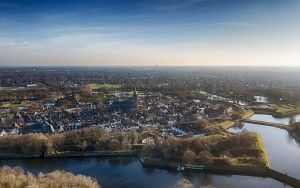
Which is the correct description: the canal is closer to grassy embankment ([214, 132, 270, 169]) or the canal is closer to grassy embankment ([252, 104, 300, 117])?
grassy embankment ([214, 132, 270, 169])

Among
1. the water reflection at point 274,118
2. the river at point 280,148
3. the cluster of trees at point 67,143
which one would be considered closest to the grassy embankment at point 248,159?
the river at point 280,148

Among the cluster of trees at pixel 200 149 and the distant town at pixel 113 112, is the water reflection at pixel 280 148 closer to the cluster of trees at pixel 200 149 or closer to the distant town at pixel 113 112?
the cluster of trees at pixel 200 149

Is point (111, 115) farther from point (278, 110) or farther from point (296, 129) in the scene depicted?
point (278, 110)

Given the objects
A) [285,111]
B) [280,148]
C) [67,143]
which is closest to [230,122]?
[280,148]

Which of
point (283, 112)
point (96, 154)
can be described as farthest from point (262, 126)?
point (96, 154)

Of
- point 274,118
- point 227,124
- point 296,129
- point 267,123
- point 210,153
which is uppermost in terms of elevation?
point 210,153
